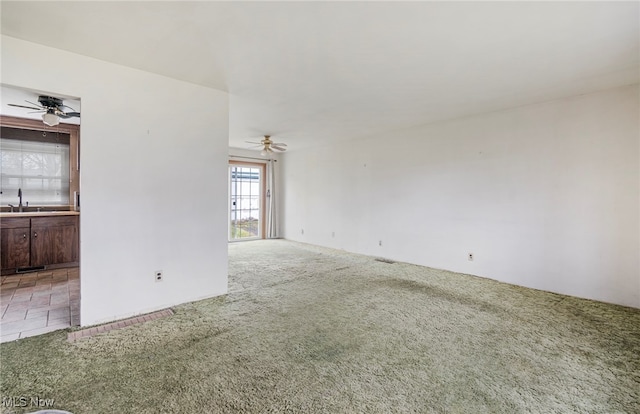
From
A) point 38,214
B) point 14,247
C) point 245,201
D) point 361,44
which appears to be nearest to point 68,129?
point 38,214

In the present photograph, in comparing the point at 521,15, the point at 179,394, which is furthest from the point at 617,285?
the point at 179,394

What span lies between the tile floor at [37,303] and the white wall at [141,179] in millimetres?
380

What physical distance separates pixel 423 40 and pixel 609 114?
2866mm

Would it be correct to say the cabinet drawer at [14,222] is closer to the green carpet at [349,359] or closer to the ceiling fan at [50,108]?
the ceiling fan at [50,108]

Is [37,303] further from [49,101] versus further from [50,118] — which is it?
[49,101]

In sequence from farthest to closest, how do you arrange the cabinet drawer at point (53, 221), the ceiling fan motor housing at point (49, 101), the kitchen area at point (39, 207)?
the cabinet drawer at point (53, 221), the kitchen area at point (39, 207), the ceiling fan motor housing at point (49, 101)

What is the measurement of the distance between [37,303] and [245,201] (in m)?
5.11

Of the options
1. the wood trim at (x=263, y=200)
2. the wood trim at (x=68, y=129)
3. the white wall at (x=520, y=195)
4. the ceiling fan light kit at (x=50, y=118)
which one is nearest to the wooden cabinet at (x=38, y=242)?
the wood trim at (x=68, y=129)

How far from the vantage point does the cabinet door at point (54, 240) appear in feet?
14.2

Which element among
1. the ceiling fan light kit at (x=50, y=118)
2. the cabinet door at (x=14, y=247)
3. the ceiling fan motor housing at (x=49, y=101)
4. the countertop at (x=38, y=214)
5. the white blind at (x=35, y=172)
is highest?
the ceiling fan motor housing at (x=49, y=101)

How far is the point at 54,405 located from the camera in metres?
1.61

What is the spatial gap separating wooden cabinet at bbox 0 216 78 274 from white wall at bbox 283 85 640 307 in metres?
5.33

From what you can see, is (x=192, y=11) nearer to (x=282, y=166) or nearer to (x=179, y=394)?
(x=179, y=394)

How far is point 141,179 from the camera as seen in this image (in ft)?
9.66
